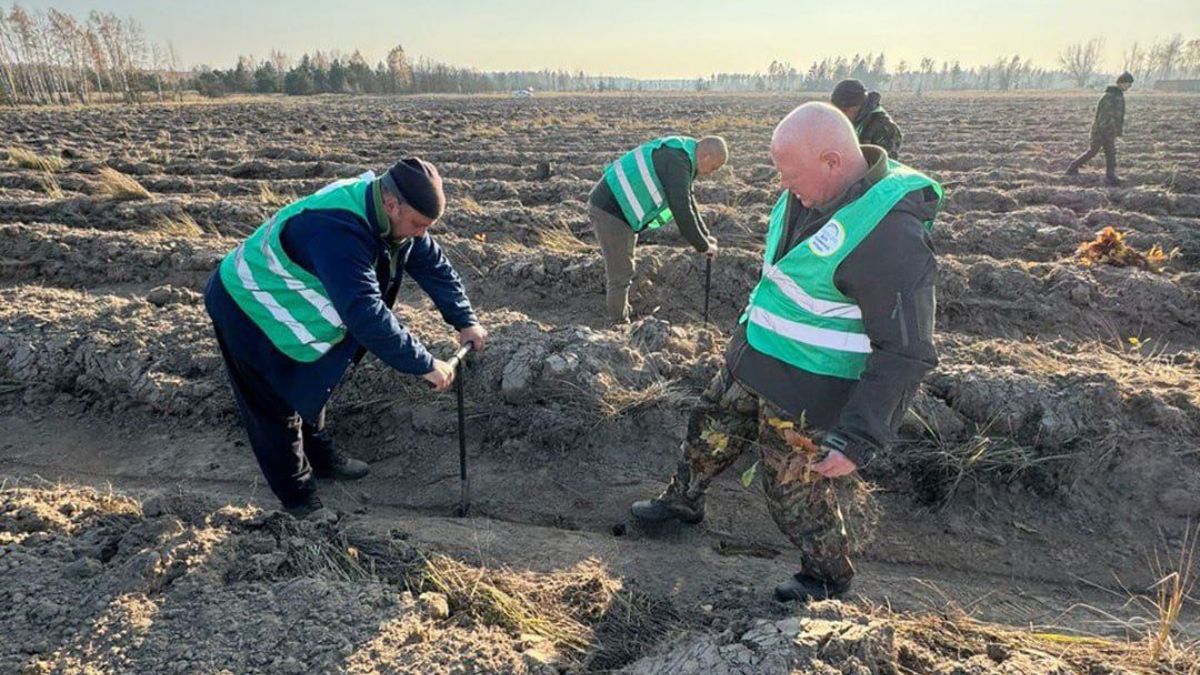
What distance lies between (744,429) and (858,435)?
835 mm

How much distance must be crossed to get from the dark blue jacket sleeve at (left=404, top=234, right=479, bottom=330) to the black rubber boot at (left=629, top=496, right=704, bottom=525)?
1259 millimetres

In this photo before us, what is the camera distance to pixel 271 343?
3029 millimetres

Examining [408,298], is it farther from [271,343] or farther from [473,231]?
[271,343]

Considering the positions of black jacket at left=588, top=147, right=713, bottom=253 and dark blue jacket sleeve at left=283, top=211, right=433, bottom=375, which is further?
black jacket at left=588, top=147, right=713, bottom=253

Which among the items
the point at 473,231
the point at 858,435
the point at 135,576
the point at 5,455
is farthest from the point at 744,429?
the point at 473,231

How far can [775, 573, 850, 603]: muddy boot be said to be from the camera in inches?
109

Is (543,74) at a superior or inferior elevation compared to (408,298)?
superior

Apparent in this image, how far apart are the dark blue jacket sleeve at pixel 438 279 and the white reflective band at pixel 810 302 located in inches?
63.2

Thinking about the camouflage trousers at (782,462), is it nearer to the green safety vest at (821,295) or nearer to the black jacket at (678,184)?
the green safety vest at (821,295)

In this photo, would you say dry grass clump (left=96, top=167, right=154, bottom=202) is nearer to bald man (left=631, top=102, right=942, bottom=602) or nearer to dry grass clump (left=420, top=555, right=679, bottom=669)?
dry grass clump (left=420, top=555, right=679, bottom=669)

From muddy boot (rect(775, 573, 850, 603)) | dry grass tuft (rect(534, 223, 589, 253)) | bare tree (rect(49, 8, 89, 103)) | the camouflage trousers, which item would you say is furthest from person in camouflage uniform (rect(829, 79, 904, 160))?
bare tree (rect(49, 8, 89, 103))

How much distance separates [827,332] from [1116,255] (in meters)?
6.20

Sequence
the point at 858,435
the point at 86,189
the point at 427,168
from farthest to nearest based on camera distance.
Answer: the point at 86,189
the point at 427,168
the point at 858,435

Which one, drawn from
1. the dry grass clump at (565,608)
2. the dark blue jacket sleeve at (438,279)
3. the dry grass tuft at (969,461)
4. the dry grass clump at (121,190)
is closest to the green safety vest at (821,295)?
the dry grass clump at (565,608)
